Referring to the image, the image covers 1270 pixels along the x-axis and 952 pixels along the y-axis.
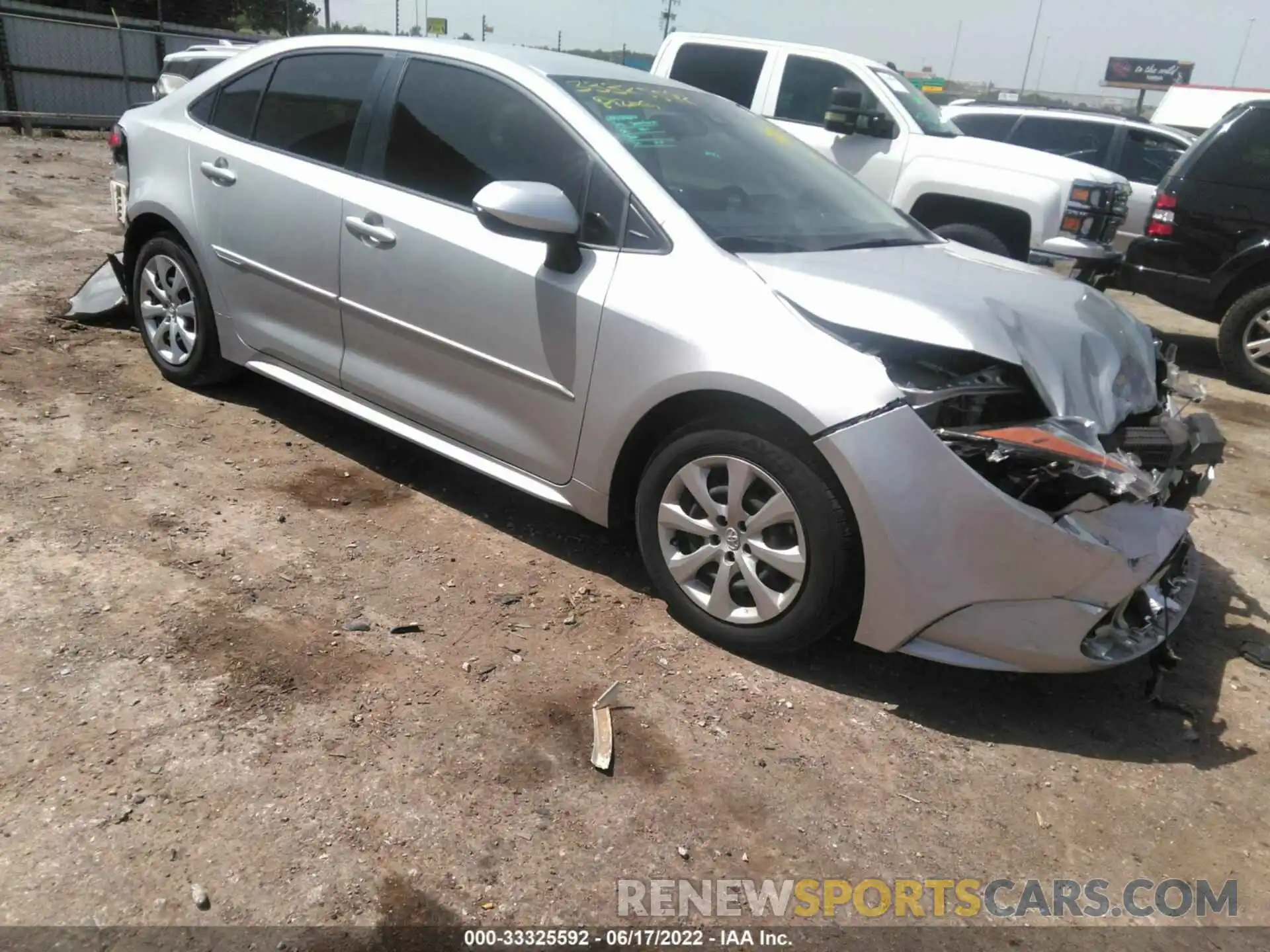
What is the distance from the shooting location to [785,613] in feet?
9.77

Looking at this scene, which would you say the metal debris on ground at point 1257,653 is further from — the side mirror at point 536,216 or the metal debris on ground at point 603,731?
the side mirror at point 536,216

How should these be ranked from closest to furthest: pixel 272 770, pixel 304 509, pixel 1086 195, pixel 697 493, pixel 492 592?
pixel 272 770, pixel 697 493, pixel 492 592, pixel 304 509, pixel 1086 195

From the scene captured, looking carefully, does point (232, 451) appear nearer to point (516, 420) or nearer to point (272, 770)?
point (516, 420)

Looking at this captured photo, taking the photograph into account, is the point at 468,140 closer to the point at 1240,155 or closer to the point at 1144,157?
the point at 1240,155

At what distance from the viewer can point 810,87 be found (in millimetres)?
8352

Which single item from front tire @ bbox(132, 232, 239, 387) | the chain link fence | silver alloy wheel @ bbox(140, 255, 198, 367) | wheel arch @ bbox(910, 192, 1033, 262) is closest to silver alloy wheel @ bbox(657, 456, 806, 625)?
front tire @ bbox(132, 232, 239, 387)

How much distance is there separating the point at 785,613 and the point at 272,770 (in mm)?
1478

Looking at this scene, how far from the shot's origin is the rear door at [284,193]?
3.98 m

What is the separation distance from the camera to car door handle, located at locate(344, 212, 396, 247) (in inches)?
145

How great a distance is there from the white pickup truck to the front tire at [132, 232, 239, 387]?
4787mm

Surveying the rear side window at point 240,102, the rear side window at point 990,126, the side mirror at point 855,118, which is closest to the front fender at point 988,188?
the side mirror at point 855,118

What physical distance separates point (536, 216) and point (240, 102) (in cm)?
217

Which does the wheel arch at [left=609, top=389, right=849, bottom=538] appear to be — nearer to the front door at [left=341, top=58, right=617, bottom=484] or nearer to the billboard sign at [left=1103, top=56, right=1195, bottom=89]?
the front door at [left=341, top=58, right=617, bottom=484]

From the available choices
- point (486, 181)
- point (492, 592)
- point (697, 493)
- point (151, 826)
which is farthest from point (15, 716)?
point (486, 181)
